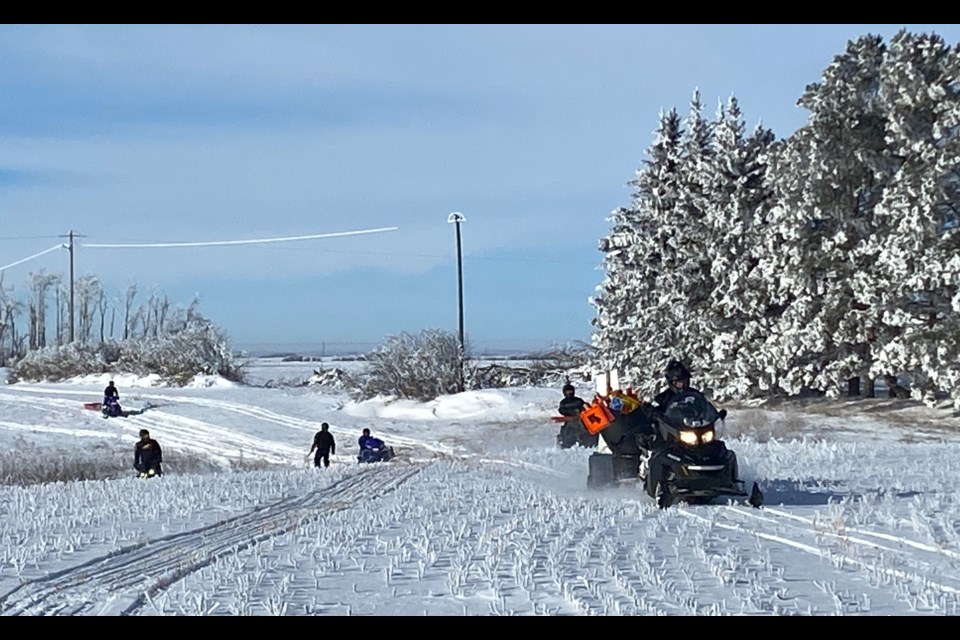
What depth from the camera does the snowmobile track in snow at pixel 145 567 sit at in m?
7.32

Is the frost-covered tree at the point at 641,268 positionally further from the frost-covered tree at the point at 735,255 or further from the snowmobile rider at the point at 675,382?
the snowmobile rider at the point at 675,382

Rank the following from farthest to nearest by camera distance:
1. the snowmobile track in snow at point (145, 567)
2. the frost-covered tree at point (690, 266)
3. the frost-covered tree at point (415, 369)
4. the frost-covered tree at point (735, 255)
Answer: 1. the frost-covered tree at point (415, 369)
2. the frost-covered tree at point (690, 266)
3. the frost-covered tree at point (735, 255)
4. the snowmobile track in snow at point (145, 567)

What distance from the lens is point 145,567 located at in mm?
8930

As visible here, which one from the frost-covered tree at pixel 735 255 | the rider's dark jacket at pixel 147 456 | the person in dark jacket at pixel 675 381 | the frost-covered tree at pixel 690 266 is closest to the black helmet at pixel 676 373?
the person in dark jacket at pixel 675 381

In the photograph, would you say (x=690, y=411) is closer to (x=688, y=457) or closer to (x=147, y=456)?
(x=688, y=457)

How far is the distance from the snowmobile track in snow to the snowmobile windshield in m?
4.20

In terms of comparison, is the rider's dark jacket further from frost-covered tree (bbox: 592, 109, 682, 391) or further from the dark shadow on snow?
frost-covered tree (bbox: 592, 109, 682, 391)

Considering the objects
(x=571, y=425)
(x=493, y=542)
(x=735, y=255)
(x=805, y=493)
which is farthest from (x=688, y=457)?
(x=735, y=255)

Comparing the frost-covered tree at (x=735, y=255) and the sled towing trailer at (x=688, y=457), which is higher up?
the frost-covered tree at (x=735, y=255)

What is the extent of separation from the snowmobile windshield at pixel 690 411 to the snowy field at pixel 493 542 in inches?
38.6

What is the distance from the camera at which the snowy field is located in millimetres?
7203

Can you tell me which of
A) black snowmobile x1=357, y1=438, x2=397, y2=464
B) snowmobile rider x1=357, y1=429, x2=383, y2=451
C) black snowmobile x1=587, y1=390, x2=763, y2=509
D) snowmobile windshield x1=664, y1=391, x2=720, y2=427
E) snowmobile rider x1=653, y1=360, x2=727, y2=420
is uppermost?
snowmobile rider x1=653, y1=360, x2=727, y2=420

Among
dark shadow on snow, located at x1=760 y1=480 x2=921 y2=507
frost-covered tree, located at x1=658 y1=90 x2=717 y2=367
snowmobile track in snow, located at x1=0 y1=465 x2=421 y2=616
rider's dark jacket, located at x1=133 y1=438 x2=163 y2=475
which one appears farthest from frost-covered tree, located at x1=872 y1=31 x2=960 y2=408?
snowmobile track in snow, located at x1=0 y1=465 x2=421 y2=616
